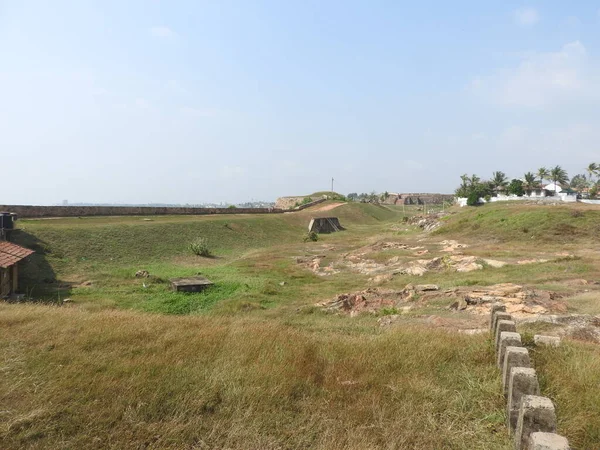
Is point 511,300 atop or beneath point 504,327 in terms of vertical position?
beneath

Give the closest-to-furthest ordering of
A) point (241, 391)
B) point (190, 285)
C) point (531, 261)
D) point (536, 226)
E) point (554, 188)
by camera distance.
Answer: point (241, 391) → point (190, 285) → point (531, 261) → point (536, 226) → point (554, 188)

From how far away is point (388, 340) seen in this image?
6812 mm

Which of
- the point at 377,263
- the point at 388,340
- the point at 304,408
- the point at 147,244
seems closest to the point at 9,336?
the point at 304,408

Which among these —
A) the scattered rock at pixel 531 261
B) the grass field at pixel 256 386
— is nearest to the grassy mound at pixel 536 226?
the scattered rock at pixel 531 261

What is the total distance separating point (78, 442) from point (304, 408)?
2.45 meters

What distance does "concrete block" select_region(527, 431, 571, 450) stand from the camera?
3162 mm

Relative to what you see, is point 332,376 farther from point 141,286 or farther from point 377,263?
point 377,263

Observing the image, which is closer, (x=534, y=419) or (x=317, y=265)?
(x=534, y=419)

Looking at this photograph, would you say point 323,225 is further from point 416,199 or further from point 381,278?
point 416,199

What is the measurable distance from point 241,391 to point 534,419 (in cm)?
317

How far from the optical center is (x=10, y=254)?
16906 mm

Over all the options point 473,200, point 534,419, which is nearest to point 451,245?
point 534,419

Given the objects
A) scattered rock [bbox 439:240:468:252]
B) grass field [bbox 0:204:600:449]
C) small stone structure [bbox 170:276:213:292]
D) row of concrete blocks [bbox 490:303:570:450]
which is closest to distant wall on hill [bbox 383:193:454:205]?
scattered rock [bbox 439:240:468:252]

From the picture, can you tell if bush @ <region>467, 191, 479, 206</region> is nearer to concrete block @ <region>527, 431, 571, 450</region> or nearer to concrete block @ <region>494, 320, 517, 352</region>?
concrete block @ <region>494, 320, 517, 352</region>
